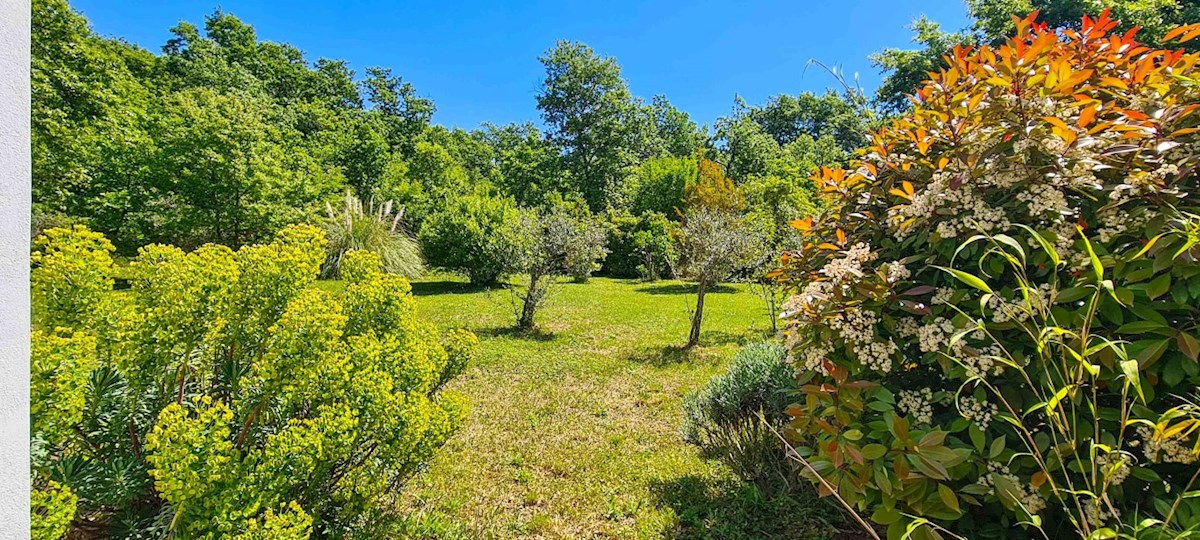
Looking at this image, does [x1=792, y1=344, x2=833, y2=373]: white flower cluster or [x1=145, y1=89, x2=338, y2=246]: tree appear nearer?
[x1=792, y1=344, x2=833, y2=373]: white flower cluster

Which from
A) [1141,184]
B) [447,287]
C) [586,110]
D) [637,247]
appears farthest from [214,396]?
[586,110]

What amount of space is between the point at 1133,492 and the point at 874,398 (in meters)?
0.66

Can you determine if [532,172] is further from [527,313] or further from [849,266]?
[849,266]

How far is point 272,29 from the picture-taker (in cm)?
2942

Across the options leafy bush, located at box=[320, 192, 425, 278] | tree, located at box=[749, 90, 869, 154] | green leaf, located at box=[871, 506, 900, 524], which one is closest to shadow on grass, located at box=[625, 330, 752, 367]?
green leaf, located at box=[871, 506, 900, 524]

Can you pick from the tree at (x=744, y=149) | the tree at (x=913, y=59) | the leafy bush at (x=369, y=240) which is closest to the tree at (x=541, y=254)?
the leafy bush at (x=369, y=240)

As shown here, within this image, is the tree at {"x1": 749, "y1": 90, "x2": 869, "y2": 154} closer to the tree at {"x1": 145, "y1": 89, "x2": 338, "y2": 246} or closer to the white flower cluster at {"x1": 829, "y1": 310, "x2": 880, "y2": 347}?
the tree at {"x1": 145, "y1": 89, "x2": 338, "y2": 246}

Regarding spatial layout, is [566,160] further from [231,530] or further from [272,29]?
[231,530]

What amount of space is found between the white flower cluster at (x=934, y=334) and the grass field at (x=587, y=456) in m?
1.76

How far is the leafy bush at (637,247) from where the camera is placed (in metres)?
18.0

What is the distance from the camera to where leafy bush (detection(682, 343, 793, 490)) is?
124 inches

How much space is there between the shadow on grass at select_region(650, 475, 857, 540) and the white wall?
263 centimetres

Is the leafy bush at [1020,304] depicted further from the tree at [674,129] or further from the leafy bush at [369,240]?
the tree at [674,129]

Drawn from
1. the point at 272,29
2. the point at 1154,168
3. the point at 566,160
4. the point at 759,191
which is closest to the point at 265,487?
the point at 1154,168
